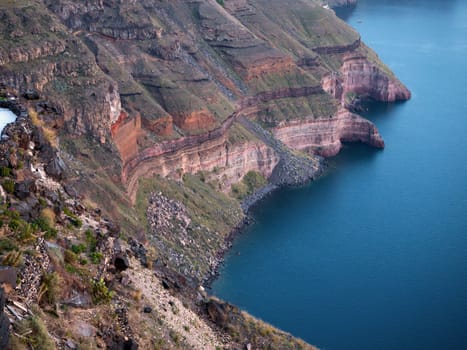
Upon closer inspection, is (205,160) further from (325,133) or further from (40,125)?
(40,125)

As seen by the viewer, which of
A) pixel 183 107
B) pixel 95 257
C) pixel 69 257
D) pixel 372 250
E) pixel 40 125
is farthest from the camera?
pixel 183 107

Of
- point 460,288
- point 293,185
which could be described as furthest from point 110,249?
point 293,185

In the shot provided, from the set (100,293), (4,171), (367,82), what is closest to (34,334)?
(100,293)

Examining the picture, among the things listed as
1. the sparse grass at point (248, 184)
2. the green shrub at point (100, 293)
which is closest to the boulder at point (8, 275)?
the green shrub at point (100, 293)

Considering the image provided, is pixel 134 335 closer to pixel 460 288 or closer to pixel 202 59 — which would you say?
pixel 460 288

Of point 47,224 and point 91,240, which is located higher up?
point 47,224

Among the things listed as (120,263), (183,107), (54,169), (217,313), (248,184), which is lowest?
(248,184)
